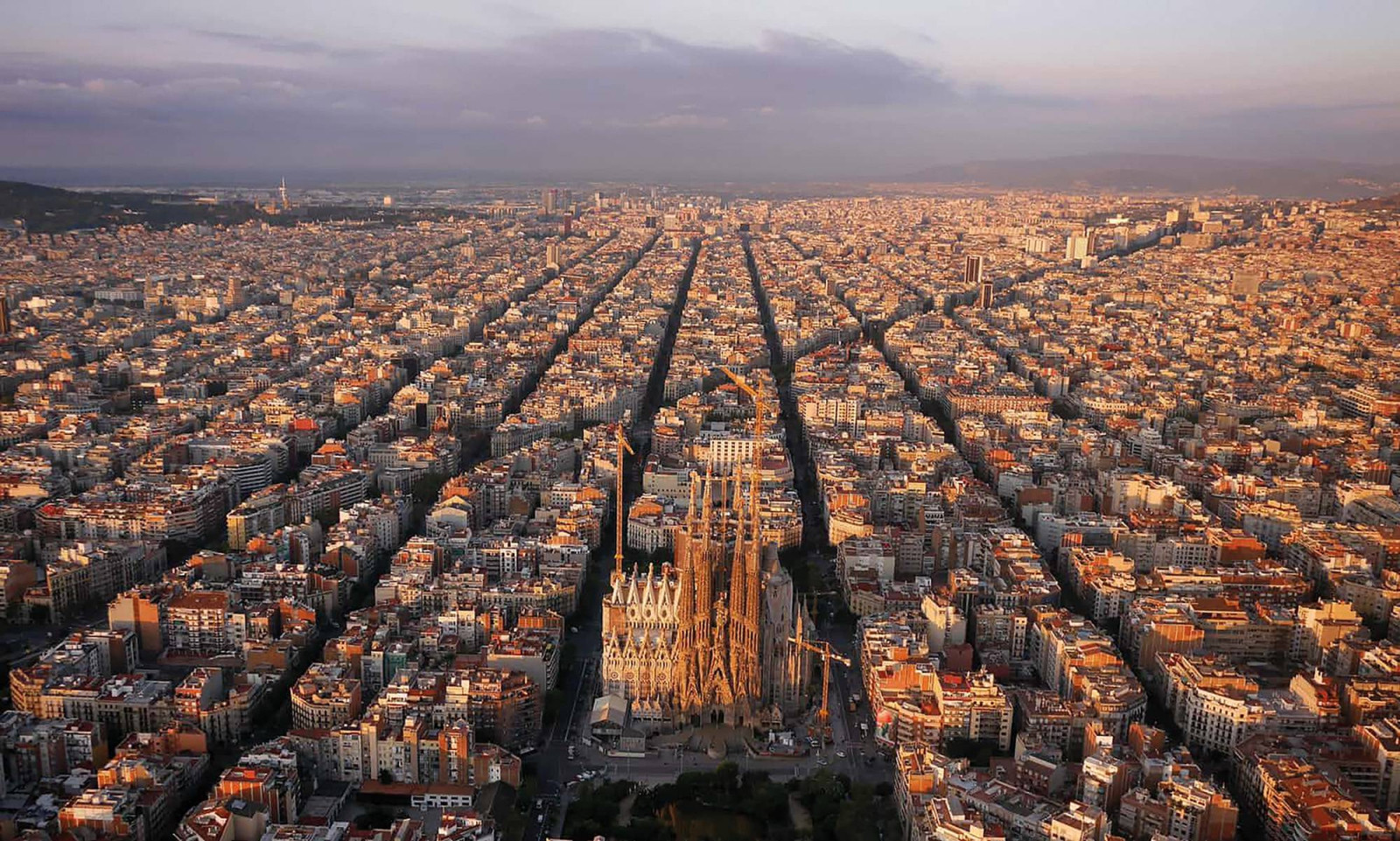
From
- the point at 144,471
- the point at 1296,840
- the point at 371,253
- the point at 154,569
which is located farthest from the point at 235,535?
the point at 371,253

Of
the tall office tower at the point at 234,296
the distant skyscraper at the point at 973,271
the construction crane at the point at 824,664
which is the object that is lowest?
the construction crane at the point at 824,664

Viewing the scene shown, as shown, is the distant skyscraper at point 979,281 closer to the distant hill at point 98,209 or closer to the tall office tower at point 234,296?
the tall office tower at point 234,296

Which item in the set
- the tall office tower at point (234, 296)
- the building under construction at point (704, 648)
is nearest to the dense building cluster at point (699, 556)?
the building under construction at point (704, 648)

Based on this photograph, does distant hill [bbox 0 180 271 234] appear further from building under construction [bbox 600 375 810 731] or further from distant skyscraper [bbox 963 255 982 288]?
building under construction [bbox 600 375 810 731]

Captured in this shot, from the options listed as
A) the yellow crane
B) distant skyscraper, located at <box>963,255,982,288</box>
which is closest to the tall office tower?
the yellow crane

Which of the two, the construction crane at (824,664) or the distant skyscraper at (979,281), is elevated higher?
the distant skyscraper at (979,281)
